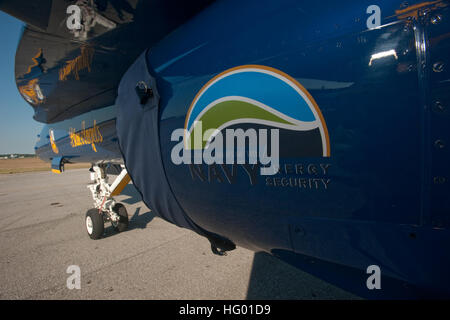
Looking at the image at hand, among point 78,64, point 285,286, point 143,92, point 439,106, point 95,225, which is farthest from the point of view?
point 95,225

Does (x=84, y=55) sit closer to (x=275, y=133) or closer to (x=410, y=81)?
(x=275, y=133)

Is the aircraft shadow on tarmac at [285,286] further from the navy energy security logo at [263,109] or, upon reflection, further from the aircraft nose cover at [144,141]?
the navy energy security logo at [263,109]

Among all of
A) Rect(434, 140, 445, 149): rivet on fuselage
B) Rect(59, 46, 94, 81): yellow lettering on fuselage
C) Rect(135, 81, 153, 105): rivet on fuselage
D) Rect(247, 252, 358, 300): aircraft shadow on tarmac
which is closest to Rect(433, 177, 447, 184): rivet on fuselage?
Rect(434, 140, 445, 149): rivet on fuselage

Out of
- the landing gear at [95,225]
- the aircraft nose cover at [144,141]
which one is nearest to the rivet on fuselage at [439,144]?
the aircraft nose cover at [144,141]

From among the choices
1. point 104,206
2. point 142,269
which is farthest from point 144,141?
point 104,206

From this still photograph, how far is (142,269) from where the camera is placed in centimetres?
280

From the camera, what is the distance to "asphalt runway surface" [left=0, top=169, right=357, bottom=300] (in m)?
2.32

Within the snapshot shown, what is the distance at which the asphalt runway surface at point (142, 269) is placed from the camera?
91.4 inches

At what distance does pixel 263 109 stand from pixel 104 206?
14.0ft

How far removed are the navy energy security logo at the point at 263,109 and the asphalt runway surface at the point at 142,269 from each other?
189 cm

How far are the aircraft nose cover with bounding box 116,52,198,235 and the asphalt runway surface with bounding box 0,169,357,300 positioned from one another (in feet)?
4.05

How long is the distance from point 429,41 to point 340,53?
0.80 ft

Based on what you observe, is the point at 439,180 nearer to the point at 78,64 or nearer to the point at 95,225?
the point at 78,64

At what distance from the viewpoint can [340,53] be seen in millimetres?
820
